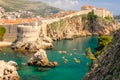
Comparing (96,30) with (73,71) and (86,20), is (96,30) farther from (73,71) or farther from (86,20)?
(73,71)

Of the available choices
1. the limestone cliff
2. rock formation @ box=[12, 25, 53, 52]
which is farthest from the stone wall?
the limestone cliff

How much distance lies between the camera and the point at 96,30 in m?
133

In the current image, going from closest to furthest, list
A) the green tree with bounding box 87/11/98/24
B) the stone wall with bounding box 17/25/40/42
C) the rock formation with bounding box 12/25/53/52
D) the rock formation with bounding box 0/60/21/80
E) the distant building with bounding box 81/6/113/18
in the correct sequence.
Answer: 1. the rock formation with bounding box 0/60/21/80
2. the rock formation with bounding box 12/25/53/52
3. the stone wall with bounding box 17/25/40/42
4. the green tree with bounding box 87/11/98/24
5. the distant building with bounding box 81/6/113/18

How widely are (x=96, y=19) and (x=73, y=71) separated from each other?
87.5 metres

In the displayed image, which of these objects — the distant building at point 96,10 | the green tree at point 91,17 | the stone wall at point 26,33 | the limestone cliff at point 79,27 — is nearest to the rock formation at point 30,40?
the stone wall at point 26,33

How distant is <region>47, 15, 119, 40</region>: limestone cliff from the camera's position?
11628 centimetres

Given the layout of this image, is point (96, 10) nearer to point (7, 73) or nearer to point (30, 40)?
point (30, 40)

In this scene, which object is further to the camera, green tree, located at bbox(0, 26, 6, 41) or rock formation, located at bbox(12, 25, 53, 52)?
green tree, located at bbox(0, 26, 6, 41)

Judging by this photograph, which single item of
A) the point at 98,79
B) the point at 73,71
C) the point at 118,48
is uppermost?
the point at 118,48

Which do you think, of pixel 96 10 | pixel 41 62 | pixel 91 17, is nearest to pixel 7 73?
pixel 41 62

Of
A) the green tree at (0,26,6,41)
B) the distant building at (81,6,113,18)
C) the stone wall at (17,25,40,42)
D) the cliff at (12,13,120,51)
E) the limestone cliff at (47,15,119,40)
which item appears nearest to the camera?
the cliff at (12,13,120,51)

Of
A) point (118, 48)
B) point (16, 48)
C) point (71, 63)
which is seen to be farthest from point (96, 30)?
point (118, 48)

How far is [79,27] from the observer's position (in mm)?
133625

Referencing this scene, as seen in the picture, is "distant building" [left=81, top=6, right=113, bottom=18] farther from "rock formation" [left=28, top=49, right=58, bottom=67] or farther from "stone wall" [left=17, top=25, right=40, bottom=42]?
"rock formation" [left=28, top=49, right=58, bottom=67]
